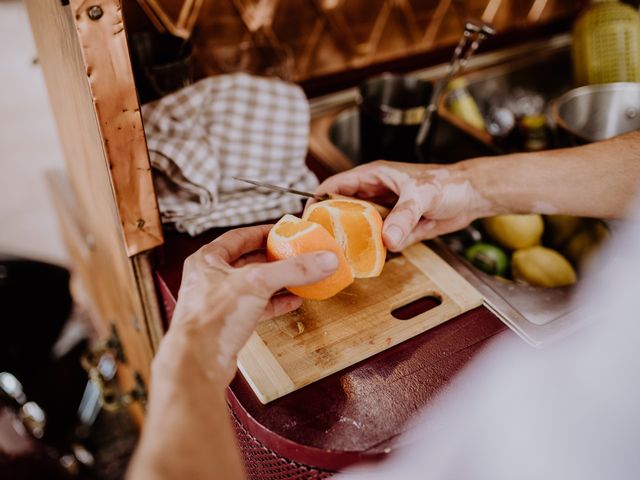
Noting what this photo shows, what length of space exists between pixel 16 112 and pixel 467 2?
3601 millimetres

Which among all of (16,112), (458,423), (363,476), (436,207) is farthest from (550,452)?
(16,112)

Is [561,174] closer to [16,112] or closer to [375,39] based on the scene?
[375,39]

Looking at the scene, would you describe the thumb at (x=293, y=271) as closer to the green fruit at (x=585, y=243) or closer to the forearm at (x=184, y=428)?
the forearm at (x=184, y=428)

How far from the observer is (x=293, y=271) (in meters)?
0.75

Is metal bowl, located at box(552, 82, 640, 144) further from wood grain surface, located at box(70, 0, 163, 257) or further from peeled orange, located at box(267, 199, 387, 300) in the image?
wood grain surface, located at box(70, 0, 163, 257)

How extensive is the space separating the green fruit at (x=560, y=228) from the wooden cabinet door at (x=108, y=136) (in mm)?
935

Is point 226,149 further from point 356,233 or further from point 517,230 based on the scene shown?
point 517,230

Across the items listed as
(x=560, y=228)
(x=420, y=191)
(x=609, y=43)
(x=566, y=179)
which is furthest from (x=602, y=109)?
(x=420, y=191)

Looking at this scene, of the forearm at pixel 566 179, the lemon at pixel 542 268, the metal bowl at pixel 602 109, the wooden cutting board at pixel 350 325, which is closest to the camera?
the wooden cutting board at pixel 350 325

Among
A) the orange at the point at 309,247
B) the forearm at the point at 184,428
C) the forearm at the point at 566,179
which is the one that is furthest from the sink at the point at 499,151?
the forearm at the point at 184,428

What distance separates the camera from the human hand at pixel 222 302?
69 centimetres

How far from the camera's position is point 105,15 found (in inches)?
28.6

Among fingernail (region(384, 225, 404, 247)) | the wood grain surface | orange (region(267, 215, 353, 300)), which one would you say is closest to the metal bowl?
fingernail (region(384, 225, 404, 247))

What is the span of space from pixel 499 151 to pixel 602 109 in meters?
0.31
